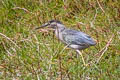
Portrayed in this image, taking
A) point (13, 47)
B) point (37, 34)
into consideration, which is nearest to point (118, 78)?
point (13, 47)

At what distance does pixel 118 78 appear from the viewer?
533cm

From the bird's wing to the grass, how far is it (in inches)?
5.4

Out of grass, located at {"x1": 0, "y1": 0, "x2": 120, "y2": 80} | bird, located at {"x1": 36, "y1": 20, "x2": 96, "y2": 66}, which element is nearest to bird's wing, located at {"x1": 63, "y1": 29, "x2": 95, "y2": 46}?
bird, located at {"x1": 36, "y1": 20, "x2": 96, "y2": 66}

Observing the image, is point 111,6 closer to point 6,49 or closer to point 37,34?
point 37,34

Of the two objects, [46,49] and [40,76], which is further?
[46,49]

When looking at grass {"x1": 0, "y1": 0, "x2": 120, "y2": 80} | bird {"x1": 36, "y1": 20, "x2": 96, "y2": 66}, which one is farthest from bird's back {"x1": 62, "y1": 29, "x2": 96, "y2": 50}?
grass {"x1": 0, "y1": 0, "x2": 120, "y2": 80}

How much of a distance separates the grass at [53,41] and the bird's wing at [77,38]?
5.4 inches

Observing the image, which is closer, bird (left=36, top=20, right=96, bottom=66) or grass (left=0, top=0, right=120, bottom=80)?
grass (left=0, top=0, right=120, bottom=80)

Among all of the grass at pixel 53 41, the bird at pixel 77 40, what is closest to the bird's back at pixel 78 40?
the bird at pixel 77 40

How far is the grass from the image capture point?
→ 550 cm

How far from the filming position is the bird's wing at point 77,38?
6223 mm

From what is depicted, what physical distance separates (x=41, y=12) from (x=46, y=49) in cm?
170

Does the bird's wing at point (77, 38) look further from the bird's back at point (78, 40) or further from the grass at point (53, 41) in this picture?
the grass at point (53, 41)

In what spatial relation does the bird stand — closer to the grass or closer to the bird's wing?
the bird's wing
